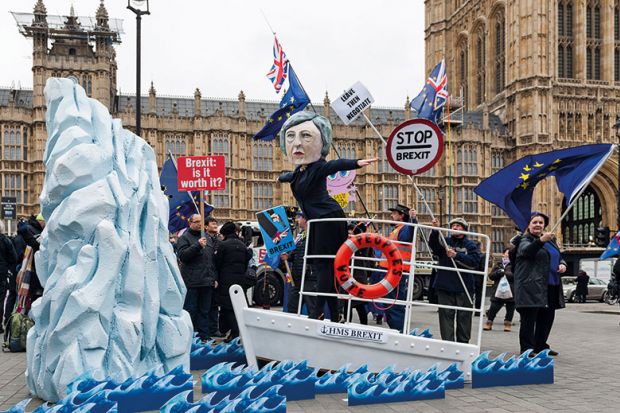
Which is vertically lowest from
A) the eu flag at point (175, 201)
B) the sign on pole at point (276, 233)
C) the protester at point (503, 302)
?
the protester at point (503, 302)

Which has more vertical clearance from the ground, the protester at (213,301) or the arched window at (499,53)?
the arched window at (499,53)

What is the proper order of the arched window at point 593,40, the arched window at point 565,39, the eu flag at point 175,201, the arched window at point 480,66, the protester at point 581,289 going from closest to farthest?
the eu flag at point 175,201 < the protester at point 581,289 < the arched window at point 565,39 < the arched window at point 593,40 < the arched window at point 480,66

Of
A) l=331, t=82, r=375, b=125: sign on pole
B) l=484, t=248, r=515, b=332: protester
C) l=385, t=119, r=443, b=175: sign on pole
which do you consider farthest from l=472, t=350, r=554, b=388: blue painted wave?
l=484, t=248, r=515, b=332: protester

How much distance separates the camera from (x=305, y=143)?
305 inches

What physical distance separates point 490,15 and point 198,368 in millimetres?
54516

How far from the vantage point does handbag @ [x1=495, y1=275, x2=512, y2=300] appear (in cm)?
1396

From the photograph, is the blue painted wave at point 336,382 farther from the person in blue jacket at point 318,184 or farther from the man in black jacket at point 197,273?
the man in black jacket at point 197,273

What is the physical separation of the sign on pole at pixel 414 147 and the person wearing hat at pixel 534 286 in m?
1.65

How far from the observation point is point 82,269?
19.9ft

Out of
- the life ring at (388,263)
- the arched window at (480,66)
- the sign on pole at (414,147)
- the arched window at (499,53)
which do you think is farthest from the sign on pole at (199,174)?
the arched window at (480,66)

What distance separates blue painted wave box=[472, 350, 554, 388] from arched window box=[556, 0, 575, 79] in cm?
4979

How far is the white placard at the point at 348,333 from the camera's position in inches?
264

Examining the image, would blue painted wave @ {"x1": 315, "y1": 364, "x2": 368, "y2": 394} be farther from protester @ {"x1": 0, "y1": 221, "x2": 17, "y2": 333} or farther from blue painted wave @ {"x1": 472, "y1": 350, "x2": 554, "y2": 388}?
protester @ {"x1": 0, "y1": 221, "x2": 17, "y2": 333}

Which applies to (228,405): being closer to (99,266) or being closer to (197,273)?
(99,266)
